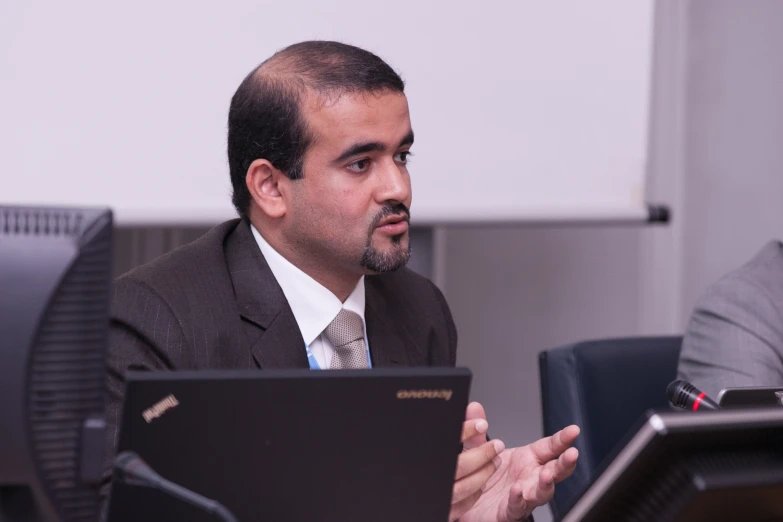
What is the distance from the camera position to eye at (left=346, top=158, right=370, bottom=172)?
1582 millimetres

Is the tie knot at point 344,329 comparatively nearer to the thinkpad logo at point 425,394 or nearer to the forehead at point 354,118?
the forehead at point 354,118

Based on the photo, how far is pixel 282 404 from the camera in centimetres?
90

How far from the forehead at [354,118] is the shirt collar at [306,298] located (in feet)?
0.68

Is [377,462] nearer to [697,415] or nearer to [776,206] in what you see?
[697,415]

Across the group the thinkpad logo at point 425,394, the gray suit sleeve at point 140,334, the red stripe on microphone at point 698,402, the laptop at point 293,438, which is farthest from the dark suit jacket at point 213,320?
the red stripe on microphone at point 698,402

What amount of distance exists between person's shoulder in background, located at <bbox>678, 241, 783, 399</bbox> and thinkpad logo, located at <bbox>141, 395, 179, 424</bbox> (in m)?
1.12

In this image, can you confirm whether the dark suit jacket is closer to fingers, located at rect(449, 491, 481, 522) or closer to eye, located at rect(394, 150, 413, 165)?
eye, located at rect(394, 150, 413, 165)

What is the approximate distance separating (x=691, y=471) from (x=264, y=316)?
77cm

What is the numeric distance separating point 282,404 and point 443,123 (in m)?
1.57

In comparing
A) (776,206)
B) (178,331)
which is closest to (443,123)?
(178,331)

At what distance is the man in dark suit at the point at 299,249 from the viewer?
1.44 meters

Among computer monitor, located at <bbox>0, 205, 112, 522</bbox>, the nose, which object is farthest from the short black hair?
computer monitor, located at <bbox>0, 205, 112, 522</bbox>

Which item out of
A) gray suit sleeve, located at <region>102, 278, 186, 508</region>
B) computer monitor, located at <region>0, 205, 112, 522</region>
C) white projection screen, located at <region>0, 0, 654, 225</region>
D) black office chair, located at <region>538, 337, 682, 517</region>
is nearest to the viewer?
computer monitor, located at <region>0, 205, 112, 522</region>

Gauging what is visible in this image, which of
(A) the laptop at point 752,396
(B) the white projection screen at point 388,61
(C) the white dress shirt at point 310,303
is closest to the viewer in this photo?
(A) the laptop at point 752,396
